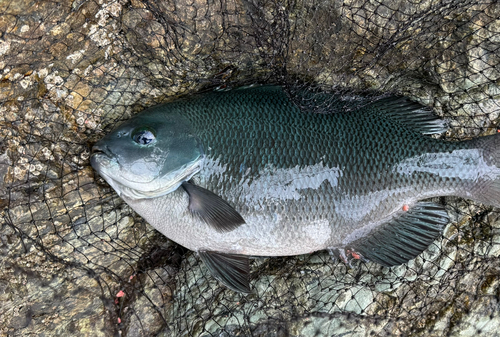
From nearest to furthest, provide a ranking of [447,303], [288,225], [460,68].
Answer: [288,225], [460,68], [447,303]

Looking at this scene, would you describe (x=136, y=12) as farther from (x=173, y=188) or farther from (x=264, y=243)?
(x=264, y=243)

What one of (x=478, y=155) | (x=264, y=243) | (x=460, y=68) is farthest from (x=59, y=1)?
(x=478, y=155)

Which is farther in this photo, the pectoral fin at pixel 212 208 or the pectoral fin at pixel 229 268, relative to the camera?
the pectoral fin at pixel 229 268

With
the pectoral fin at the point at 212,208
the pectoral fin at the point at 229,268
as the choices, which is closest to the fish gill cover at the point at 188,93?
the pectoral fin at the point at 229,268

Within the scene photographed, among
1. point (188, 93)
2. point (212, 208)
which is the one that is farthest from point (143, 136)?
point (212, 208)

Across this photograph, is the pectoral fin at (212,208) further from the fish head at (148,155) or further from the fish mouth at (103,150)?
the fish mouth at (103,150)

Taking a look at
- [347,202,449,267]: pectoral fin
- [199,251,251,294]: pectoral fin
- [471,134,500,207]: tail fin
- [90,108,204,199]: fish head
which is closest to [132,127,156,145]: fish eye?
[90,108,204,199]: fish head
